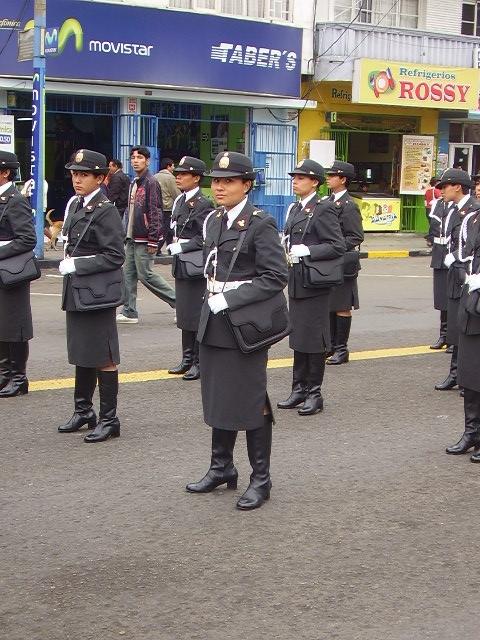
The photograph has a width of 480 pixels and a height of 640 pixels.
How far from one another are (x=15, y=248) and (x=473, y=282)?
11.2 ft

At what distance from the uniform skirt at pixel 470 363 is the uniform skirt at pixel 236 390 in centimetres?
171

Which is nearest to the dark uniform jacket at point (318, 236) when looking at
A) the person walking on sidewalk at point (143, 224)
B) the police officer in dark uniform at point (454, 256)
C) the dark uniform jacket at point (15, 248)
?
the police officer in dark uniform at point (454, 256)

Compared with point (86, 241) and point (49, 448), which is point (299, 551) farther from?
point (86, 241)

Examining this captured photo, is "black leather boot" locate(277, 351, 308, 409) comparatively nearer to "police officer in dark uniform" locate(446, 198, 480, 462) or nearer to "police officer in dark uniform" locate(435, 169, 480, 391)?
"police officer in dark uniform" locate(435, 169, 480, 391)

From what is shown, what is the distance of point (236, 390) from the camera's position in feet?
20.1

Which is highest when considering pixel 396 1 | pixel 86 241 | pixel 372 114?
pixel 396 1

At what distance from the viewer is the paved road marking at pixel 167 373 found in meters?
9.30

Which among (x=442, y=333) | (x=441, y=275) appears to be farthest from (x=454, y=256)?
(x=442, y=333)

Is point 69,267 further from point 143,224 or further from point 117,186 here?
point 117,186

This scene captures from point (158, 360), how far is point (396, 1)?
19.8m

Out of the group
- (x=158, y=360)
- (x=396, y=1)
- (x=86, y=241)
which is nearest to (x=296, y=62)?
(x=396, y=1)

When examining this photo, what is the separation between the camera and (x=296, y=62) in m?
25.7

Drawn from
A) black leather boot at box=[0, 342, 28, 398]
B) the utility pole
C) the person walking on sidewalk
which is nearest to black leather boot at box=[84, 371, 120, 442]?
black leather boot at box=[0, 342, 28, 398]

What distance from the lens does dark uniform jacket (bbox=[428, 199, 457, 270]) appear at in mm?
10468
